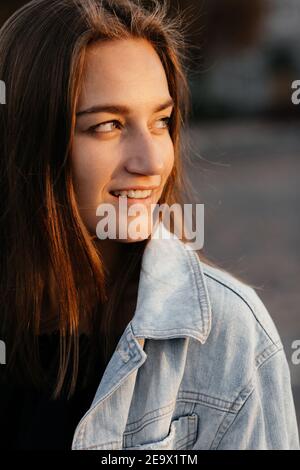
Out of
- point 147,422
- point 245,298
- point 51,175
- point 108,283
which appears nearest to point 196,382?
point 147,422

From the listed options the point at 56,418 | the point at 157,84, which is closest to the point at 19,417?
the point at 56,418

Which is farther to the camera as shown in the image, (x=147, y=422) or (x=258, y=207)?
(x=258, y=207)

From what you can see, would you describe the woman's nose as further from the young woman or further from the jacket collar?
the jacket collar

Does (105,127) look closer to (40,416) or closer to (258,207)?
(40,416)

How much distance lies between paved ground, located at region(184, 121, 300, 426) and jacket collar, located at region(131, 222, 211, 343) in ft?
2.02

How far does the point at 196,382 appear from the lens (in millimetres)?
2410

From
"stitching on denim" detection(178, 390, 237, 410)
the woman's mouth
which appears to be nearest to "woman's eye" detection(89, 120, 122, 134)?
the woman's mouth

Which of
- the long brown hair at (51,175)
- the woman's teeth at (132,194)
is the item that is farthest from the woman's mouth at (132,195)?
the long brown hair at (51,175)

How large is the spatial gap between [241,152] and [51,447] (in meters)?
15.6

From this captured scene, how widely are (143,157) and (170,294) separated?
42 cm

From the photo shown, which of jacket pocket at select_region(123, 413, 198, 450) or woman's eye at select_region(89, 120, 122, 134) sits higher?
woman's eye at select_region(89, 120, 122, 134)

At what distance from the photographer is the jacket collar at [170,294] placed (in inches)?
93.7

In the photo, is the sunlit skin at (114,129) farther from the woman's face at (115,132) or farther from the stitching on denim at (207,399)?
the stitching on denim at (207,399)

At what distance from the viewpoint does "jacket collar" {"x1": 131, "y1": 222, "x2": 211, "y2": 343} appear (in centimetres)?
238
